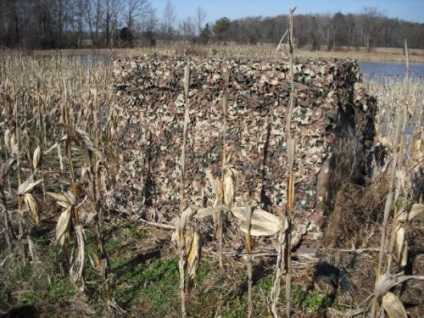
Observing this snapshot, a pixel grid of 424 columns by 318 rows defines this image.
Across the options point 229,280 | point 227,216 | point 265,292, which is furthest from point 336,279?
point 227,216

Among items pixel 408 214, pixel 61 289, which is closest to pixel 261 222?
pixel 408 214

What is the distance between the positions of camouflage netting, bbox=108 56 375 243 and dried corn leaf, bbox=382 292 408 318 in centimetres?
176

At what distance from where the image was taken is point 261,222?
2.55 metres

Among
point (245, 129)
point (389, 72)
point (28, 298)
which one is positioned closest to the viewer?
point (28, 298)

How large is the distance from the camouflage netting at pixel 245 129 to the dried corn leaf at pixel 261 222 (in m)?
1.42

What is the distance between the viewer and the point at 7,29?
4769cm

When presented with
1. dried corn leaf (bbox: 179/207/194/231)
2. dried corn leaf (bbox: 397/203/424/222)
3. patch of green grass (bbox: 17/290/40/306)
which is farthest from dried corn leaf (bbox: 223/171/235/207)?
patch of green grass (bbox: 17/290/40/306)

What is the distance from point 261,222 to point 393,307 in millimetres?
803

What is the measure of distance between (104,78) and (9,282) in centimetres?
875

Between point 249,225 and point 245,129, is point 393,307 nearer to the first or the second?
point 249,225

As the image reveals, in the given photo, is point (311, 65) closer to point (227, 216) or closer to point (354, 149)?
point (354, 149)

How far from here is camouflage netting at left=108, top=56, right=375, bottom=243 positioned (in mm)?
3824

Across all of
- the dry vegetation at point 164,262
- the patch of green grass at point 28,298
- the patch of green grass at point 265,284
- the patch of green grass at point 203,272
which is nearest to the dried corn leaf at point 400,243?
the dry vegetation at point 164,262

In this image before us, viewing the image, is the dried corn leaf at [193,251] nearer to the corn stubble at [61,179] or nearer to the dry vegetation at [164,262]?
the dry vegetation at [164,262]
